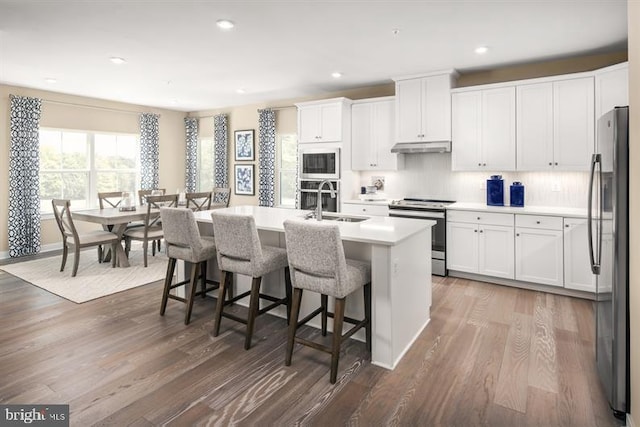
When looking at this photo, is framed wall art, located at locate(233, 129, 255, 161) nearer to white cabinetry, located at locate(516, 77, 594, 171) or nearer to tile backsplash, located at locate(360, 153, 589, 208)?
tile backsplash, located at locate(360, 153, 589, 208)

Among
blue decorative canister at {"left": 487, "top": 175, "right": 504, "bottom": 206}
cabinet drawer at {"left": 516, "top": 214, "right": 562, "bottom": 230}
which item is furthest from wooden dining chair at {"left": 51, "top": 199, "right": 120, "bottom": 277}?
cabinet drawer at {"left": 516, "top": 214, "right": 562, "bottom": 230}

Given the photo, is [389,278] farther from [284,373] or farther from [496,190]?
[496,190]

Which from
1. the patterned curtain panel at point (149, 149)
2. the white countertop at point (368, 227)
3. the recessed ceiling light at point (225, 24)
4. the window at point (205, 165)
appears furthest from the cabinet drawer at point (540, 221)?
the patterned curtain panel at point (149, 149)

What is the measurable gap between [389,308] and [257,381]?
1000 mm

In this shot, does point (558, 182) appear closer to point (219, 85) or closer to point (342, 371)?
point (342, 371)

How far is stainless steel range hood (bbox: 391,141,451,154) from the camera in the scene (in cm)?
500

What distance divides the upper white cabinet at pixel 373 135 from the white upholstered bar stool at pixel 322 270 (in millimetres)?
3182

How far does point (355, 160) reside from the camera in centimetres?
589

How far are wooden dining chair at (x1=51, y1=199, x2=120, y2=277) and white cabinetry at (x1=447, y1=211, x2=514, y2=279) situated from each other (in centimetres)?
447

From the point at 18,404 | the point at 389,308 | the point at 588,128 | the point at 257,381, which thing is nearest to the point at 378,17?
the point at 389,308

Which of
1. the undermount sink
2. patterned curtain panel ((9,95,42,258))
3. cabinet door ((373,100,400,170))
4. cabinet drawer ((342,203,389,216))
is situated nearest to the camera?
the undermount sink

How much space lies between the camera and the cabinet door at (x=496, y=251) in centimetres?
443

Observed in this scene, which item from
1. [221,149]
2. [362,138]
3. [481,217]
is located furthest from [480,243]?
[221,149]

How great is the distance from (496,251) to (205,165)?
6199mm
